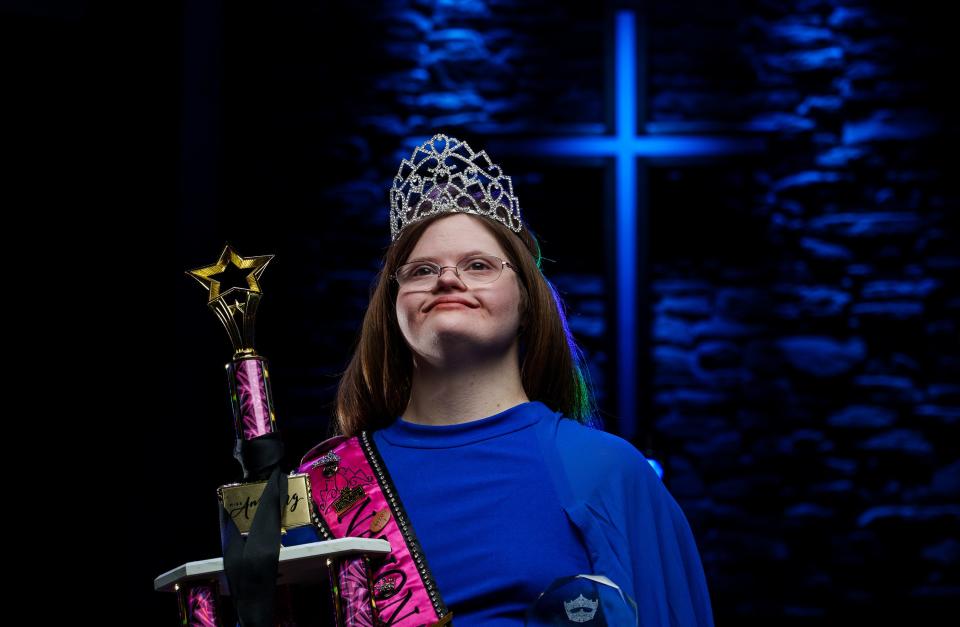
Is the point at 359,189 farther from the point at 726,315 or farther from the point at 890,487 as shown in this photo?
the point at 890,487

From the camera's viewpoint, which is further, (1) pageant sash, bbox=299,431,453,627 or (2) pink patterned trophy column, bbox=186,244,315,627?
(1) pageant sash, bbox=299,431,453,627

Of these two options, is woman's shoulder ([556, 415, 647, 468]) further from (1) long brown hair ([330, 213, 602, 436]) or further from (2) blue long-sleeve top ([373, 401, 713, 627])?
(1) long brown hair ([330, 213, 602, 436])

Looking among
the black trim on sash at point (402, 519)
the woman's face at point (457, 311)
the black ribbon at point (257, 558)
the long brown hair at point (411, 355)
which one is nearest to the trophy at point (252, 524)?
the black ribbon at point (257, 558)

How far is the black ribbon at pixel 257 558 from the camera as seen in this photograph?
162cm

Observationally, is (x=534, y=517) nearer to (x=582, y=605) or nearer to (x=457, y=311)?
(x=582, y=605)

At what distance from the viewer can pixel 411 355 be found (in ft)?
7.75

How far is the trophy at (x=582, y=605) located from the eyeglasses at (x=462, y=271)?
648mm

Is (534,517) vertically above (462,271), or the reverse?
(462,271)

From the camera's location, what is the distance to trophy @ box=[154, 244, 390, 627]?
5.34ft

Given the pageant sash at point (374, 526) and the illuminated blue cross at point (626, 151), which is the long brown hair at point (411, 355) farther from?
the illuminated blue cross at point (626, 151)

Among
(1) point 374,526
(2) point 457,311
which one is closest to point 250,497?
(1) point 374,526

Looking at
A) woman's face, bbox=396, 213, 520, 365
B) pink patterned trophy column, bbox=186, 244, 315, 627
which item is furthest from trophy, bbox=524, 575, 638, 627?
woman's face, bbox=396, 213, 520, 365

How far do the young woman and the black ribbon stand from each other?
0.78 feet

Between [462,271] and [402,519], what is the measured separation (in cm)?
48
